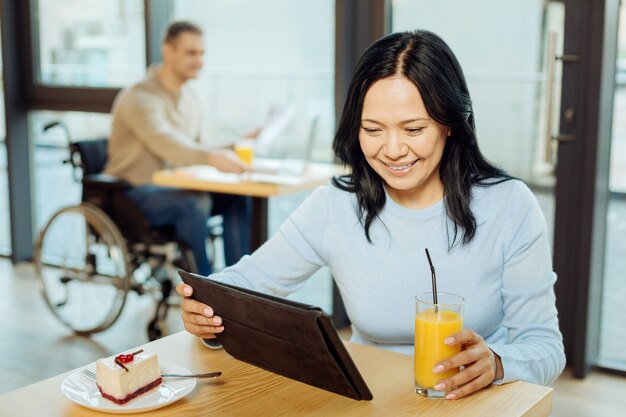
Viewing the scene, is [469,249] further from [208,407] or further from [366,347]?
[208,407]

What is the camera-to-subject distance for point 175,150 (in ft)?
11.1

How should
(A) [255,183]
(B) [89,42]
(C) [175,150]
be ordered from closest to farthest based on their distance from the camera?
(A) [255,183] < (C) [175,150] < (B) [89,42]

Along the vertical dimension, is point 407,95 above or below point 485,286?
above

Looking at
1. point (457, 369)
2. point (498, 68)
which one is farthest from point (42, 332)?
point (457, 369)

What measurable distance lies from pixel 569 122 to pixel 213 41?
1753 mm

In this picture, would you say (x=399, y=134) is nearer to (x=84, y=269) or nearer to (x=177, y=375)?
(x=177, y=375)

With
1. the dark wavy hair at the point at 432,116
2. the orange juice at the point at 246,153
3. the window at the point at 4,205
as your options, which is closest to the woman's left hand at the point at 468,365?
the dark wavy hair at the point at 432,116

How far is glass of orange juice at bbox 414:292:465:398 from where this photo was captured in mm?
1270

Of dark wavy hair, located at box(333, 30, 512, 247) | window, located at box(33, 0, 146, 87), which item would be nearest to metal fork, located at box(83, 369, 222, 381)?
dark wavy hair, located at box(333, 30, 512, 247)

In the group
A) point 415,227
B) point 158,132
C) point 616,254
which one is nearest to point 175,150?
point 158,132

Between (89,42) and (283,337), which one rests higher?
(89,42)

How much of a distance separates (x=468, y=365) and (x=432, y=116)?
47cm

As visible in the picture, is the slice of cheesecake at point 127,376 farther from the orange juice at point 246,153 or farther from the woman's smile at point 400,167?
the orange juice at point 246,153

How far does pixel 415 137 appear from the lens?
5.08 ft
